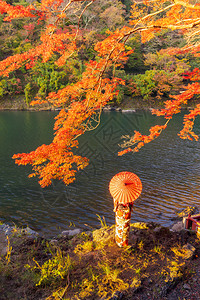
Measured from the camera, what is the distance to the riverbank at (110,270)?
264 centimetres

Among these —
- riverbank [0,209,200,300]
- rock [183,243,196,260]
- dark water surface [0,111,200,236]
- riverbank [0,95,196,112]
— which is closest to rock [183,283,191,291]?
riverbank [0,209,200,300]

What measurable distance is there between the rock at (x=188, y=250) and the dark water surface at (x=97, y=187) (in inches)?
124

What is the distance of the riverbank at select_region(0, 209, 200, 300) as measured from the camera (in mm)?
2643

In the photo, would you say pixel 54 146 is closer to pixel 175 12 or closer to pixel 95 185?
pixel 95 185

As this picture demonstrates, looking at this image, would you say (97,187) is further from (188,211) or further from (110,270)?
(110,270)

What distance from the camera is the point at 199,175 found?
9.67 meters

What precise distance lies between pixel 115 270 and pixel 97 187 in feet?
19.3

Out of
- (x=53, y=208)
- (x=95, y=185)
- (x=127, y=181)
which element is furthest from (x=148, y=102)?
(x=127, y=181)

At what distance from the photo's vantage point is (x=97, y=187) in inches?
344

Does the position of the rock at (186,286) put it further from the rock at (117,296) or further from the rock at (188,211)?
the rock at (188,211)

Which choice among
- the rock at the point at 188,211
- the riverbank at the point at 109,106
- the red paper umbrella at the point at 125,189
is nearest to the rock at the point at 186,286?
the red paper umbrella at the point at 125,189

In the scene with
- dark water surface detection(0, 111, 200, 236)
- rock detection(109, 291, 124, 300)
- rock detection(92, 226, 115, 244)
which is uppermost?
rock detection(109, 291, 124, 300)

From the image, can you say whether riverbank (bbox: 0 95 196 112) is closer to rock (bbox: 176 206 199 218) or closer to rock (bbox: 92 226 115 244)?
rock (bbox: 176 206 199 218)

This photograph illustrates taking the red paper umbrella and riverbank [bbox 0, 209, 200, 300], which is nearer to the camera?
riverbank [bbox 0, 209, 200, 300]
